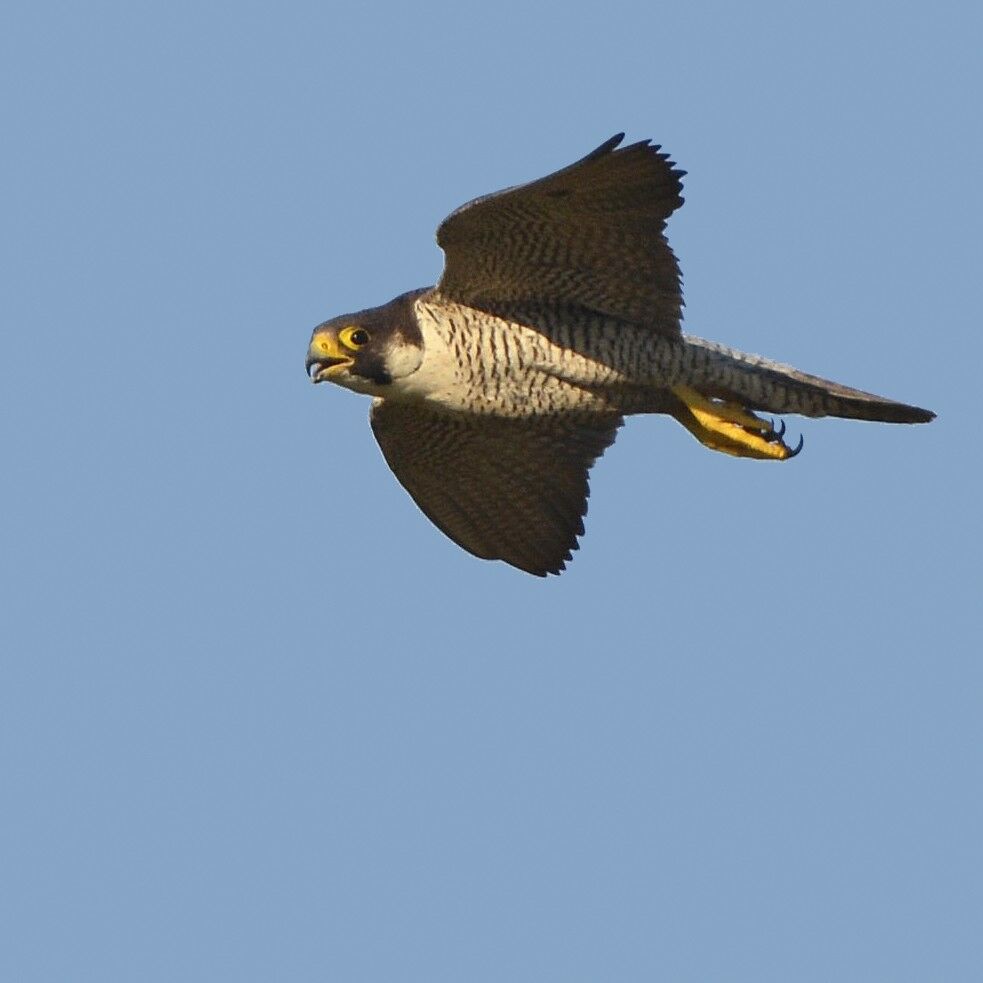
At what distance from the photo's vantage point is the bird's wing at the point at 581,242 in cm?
1180

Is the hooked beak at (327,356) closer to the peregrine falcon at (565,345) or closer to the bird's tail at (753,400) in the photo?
the peregrine falcon at (565,345)

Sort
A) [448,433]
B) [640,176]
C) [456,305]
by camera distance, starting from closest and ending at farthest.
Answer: [640,176]
[456,305]
[448,433]

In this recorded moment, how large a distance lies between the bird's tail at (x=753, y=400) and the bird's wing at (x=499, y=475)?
0.52 metres

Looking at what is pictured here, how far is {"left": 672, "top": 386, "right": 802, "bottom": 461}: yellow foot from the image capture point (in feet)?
42.9

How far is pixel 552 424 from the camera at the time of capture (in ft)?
43.5

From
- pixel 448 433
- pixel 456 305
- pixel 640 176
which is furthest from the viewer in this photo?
pixel 448 433

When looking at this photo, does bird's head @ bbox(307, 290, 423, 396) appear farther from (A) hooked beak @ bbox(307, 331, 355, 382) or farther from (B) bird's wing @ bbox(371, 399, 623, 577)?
(B) bird's wing @ bbox(371, 399, 623, 577)

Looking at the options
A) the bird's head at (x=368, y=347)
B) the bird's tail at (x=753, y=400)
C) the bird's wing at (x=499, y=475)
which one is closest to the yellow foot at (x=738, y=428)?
the bird's tail at (x=753, y=400)

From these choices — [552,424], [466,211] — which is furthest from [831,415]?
[466,211]

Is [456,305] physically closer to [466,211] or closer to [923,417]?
[466,211]

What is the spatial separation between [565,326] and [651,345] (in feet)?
1.48

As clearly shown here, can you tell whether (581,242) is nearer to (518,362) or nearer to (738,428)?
(518,362)

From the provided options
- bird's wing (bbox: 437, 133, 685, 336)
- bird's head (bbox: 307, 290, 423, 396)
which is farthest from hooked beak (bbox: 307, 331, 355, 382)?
bird's wing (bbox: 437, 133, 685, 336)

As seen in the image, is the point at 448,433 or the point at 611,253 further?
the point at 448,433
